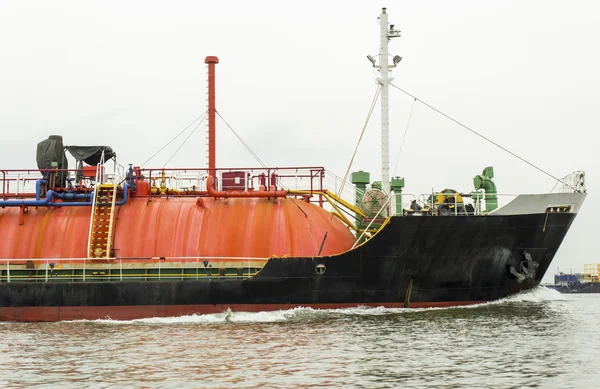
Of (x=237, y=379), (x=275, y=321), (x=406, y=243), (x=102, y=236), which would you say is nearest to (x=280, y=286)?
(x=275, y=321)

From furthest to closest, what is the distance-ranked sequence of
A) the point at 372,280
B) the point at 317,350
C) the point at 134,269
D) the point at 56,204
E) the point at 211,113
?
the point at 211,113 → the point at 56,204 → the point at 134,269 → the point at 372,280 → the point at 317,350

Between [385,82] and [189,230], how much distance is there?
31.7 feet

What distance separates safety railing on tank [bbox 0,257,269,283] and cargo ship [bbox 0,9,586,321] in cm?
5

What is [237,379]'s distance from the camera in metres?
16.1

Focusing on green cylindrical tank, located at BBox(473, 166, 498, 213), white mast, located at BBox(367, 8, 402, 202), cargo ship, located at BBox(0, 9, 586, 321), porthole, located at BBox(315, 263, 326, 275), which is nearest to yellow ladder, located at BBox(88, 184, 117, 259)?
cargo ship, located at BBox(0, 9, 586, 321)

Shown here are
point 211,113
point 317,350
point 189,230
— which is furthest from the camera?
point 211,113

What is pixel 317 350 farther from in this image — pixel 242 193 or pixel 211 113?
pixel 211 113

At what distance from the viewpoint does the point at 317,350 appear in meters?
19.3

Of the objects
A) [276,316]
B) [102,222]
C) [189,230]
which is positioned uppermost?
[102,222]

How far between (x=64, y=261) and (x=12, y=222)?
10.9 ft

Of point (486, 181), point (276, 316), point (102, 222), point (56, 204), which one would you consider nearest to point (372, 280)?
point (276, 316)

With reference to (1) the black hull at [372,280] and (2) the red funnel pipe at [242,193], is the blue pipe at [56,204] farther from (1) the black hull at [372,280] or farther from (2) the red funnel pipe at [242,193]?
(1) the black hull at [372,280]

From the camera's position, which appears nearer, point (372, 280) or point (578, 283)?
point (372, 280)

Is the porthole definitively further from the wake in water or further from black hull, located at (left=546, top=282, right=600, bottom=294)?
black hull, located at (left=546, top=282, right=600, bottom=294)
